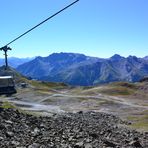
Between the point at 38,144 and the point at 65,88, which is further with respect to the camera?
the point at 65,88

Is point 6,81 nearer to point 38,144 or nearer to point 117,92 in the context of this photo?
point 38,144

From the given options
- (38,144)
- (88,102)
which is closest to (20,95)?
(88,102)

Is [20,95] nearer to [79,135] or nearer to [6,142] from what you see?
[79,135]

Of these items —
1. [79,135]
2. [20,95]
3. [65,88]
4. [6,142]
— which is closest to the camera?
[6,142]

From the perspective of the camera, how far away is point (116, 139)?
166 feet

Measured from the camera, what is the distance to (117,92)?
557ft

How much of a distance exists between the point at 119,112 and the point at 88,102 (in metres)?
22.5

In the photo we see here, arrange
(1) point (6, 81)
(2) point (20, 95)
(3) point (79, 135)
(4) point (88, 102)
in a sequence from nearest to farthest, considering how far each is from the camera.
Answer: (1) point (6, 81) < (3) point (79, 135) < (4) point (88, 102) < (2) point (20, 95)

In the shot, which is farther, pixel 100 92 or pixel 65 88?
pixel 65 88

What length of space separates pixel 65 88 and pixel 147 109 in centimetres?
8587

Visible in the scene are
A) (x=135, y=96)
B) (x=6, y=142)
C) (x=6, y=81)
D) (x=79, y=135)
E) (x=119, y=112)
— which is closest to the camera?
(x=6, y=142)

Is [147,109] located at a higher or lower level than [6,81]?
lower

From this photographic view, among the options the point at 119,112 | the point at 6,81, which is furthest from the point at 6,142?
the point at 119,112

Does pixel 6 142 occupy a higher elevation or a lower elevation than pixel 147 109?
higher
